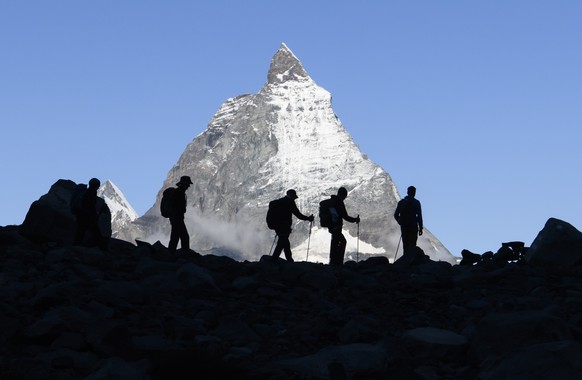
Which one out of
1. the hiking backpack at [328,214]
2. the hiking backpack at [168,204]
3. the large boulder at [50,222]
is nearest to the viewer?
the large boulder at [50,222]

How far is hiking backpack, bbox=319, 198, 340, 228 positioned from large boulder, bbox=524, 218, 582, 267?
15.8 feet

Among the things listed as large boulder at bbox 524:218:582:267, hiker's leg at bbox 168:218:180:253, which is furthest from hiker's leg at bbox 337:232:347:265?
large boulder at bbox 524:218:582:267

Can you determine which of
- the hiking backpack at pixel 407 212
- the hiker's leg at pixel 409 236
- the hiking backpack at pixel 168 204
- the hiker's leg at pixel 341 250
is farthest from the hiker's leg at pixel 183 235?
the hiker's leg at pixel 409 236

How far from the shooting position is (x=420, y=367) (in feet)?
40.1

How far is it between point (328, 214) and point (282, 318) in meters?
8.97

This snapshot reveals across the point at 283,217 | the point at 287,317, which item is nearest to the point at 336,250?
the point at 283,217

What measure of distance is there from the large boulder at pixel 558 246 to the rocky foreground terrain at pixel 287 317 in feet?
0.07

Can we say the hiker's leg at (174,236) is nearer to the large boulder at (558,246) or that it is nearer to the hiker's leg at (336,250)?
the hiker's leg at (336,250)

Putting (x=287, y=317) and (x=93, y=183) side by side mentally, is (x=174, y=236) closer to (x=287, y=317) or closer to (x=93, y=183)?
(x=93, y=183)

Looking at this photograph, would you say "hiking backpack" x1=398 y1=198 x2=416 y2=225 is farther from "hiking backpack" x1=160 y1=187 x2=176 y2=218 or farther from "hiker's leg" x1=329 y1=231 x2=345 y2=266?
"hiking backpack" x1=160 y1=187 x2=176 y2=218

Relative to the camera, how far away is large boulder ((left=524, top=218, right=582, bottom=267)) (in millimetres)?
20562

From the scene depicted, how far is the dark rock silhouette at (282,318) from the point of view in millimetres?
11727

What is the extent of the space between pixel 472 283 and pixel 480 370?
7275mm

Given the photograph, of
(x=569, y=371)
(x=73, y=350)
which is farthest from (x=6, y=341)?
(x=569, y=371)
